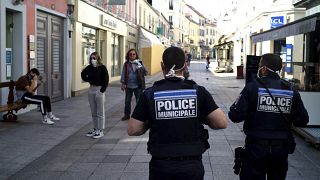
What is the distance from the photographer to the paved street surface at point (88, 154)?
6.46 meters

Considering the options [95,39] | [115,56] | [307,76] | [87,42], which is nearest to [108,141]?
[307,76]

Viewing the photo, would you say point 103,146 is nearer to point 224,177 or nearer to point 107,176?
point 107,176

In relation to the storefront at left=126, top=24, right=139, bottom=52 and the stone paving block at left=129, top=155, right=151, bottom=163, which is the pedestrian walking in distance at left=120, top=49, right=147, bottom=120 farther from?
the storefront at left=126, top=24, right=139, bottom=52

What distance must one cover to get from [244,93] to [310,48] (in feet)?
25.8

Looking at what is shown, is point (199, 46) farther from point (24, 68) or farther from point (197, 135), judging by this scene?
point (197, 135)

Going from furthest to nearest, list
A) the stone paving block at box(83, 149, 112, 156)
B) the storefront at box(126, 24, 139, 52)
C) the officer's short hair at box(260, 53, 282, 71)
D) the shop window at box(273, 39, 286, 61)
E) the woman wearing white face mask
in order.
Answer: the storefront at box(126, 24, 139, 52) < the shop window at box(273, 39, 286, 61) < the woman wearing white face mask < the stone paving block at box(83, 149, 112, 156) < the officer's short hair at box(260, 53, 282, 71)

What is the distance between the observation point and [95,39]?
846 inches

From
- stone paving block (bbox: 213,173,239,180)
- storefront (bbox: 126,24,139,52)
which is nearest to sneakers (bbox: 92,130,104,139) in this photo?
stone paving block (bbox: 213,173,239,180)

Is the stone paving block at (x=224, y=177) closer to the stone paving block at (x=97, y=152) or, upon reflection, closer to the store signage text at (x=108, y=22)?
the stone paving block at (x=97, y=152)

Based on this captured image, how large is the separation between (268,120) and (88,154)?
13.5 feet

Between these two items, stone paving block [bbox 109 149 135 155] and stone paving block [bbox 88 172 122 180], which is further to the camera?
stone paving block [bbox 109 149 135 155]

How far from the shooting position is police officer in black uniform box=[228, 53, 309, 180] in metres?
4.18

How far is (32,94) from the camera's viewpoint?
426 inches

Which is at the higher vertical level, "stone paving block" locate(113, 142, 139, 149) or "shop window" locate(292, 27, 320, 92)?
"shop window" locate(292, 27, 320, 92)
